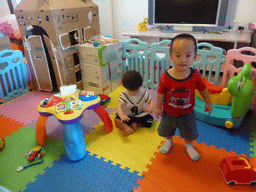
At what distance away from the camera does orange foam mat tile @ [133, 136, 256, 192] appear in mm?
1067

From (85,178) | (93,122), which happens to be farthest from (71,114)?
(93,122)

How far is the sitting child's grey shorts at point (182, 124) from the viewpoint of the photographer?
45.1 inches

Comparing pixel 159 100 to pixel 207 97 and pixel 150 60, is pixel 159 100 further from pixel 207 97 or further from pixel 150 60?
pixel 150 60

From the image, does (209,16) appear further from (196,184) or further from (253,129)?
(196,184)

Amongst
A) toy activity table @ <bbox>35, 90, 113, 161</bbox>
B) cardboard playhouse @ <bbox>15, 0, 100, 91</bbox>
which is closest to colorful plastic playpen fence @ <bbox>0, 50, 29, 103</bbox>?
cardboard playhouse @ <bbox>15, 0, 100, 91</bbox>

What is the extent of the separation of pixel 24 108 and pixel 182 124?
1644 millimetres

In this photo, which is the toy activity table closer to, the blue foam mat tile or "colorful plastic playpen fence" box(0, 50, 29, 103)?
the blue foam mat tile

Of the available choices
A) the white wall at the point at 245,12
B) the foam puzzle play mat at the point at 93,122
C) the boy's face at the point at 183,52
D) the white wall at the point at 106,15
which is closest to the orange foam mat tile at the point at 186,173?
the foam puzzle play mat at the point at 93,122

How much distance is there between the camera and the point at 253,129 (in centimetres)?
151

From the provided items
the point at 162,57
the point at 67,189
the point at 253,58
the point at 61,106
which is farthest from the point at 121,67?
the point at 67,189

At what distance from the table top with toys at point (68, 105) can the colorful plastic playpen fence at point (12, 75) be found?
3.28 ft

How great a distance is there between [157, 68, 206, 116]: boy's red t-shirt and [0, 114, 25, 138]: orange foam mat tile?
4.42ft

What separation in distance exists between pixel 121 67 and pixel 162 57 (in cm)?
54

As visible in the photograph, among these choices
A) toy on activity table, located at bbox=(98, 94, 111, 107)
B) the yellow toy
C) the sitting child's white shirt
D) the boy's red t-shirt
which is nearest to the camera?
the boy's red t-shirt
